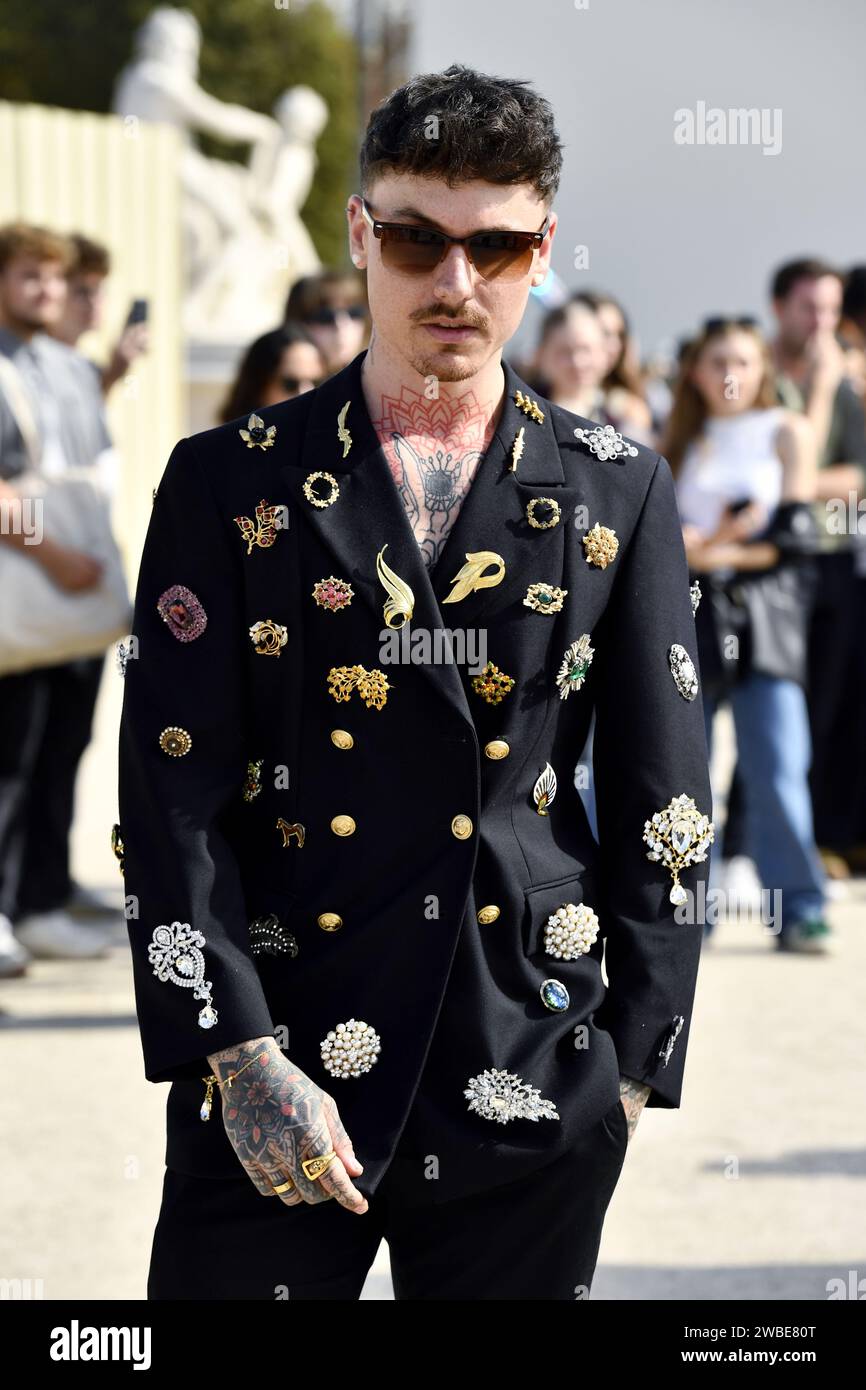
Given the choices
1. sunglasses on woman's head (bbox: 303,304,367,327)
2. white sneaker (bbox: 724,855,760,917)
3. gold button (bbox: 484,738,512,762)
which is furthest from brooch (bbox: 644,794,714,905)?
white sneaker (bbox: 724,855,760,917)

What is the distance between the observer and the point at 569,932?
8.23 ft

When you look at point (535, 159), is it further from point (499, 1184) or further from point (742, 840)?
point (742, 840)

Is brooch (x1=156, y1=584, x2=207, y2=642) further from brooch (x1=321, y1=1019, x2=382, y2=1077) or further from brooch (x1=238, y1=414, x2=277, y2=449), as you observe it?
brooch (x1=321, y1=1019, x2=382, y2=1077)

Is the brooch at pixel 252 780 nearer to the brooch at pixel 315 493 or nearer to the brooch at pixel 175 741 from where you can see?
the brooch at pixel 175 741

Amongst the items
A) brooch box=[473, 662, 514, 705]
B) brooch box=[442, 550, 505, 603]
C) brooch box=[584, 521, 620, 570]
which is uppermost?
brooch box=[584, 521, 620, 570]

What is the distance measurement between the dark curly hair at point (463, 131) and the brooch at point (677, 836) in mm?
786

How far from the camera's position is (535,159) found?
2.41 meters

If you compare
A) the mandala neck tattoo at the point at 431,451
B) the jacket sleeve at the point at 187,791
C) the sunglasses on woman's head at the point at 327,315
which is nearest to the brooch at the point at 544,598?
the mandala neck tattoo at the point at 431,451

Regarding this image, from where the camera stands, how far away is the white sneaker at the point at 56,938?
6.89 m

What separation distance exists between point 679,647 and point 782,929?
4739 millimetres

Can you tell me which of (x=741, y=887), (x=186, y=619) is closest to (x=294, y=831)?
(x=186, y=619)

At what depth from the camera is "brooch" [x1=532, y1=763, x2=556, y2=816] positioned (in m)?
2.51

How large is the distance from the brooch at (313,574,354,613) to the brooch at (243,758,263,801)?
209 mm
